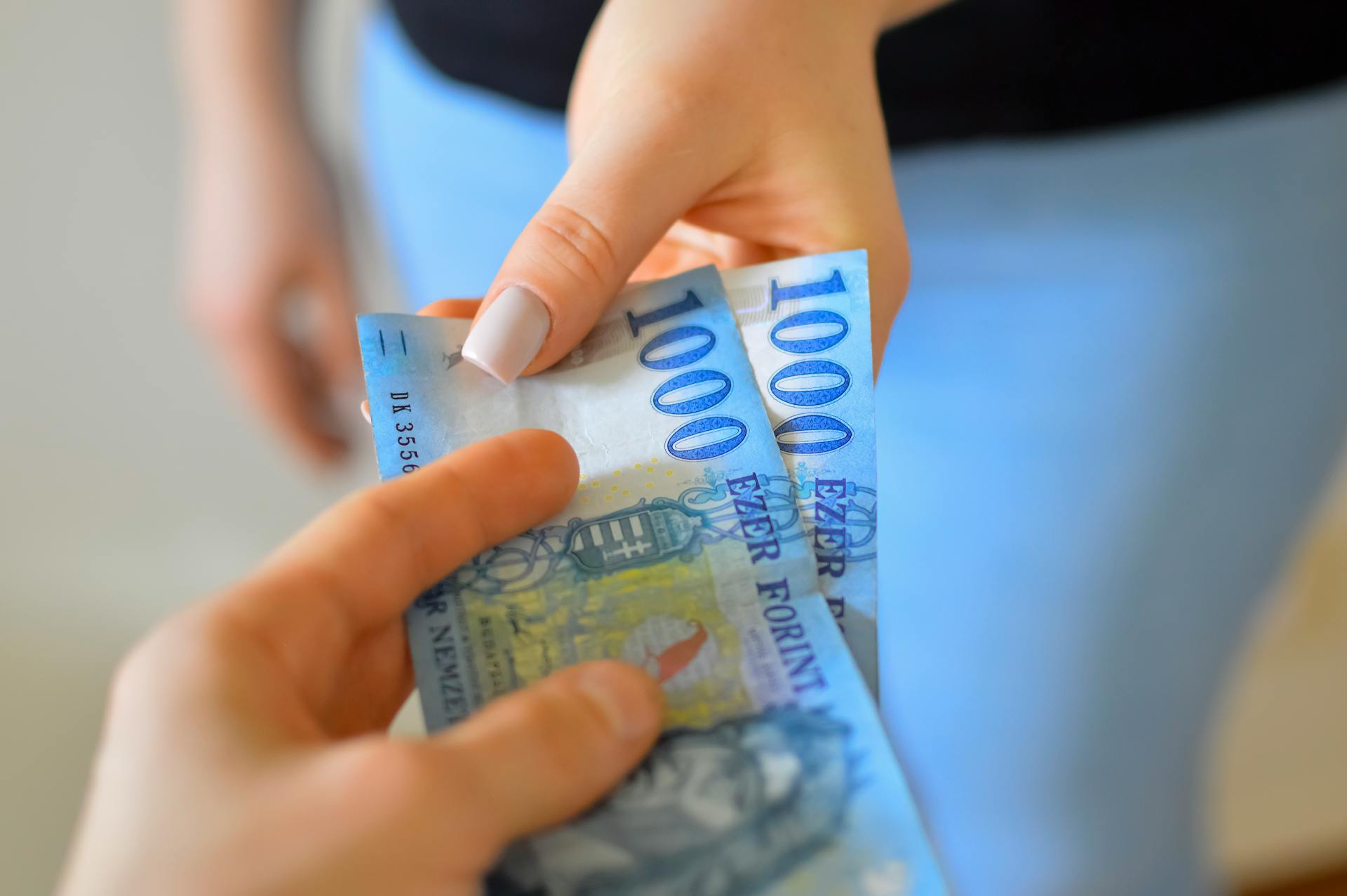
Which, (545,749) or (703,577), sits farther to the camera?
(703,577)

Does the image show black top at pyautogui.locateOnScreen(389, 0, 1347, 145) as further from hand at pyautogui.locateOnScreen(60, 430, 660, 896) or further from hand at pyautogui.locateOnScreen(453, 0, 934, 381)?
hand at pyautogui.locateOnScreen(60, 430, 660, 896)

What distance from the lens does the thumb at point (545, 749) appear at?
362mm

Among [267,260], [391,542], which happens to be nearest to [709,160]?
[391,542]

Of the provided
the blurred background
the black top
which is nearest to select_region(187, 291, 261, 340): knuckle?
the blurred background

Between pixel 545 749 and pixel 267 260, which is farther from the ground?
pixel 267 260

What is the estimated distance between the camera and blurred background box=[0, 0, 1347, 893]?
1339 mm

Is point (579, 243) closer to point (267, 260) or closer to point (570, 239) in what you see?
point (570, 239)

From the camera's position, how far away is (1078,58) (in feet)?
2.35

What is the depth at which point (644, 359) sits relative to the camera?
2.03 feet

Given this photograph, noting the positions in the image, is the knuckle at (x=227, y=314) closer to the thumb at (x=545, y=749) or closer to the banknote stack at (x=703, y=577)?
the banknote stack at (x=703, y=577)

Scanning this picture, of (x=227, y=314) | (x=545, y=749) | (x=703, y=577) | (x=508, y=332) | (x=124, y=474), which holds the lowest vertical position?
(x=545, y=749)

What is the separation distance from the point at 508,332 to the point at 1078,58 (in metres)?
0.49

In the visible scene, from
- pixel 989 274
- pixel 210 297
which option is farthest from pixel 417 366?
pixel 210 297

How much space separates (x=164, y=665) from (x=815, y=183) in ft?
1.45
